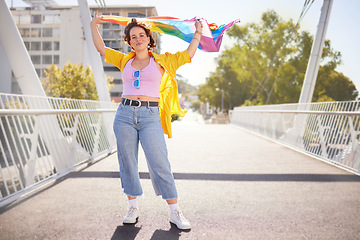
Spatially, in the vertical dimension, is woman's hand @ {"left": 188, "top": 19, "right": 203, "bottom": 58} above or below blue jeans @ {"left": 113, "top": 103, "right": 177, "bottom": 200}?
above

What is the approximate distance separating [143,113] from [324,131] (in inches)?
280

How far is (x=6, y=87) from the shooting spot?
4669cm

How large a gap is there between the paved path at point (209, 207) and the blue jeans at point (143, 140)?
1.60ft

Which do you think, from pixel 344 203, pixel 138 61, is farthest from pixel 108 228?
pixel 344 203

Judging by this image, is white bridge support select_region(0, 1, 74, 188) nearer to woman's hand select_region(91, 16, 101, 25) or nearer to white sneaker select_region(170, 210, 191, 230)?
woman's hand select_region(91, 16, 101, 25)

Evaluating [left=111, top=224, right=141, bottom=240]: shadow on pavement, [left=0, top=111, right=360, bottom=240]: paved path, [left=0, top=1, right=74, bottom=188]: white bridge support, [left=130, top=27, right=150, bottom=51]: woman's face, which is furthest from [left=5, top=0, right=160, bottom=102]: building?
[left=111, top=224, right=141, bottom=240]: shadow on pavement

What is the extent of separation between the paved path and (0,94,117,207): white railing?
383 mm

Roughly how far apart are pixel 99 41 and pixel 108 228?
1.83 m

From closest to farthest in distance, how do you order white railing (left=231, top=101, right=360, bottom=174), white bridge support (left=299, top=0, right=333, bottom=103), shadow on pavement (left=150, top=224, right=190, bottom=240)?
shadow on pavement (left=150, top=224, right=190, bottom=240)
white railing (left=231, top=101, right=360, bottom=174)
white bridge support (left=299, top=0, right=333, bottom=103)

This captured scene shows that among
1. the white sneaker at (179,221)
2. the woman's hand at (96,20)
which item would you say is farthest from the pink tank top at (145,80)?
the white sneaker at (179,221)

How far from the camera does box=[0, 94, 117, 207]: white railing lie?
4.79 m

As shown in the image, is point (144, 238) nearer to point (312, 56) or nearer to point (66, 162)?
point (66, 162)

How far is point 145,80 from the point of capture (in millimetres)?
3189

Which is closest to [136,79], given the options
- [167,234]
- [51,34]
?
[167,234]
